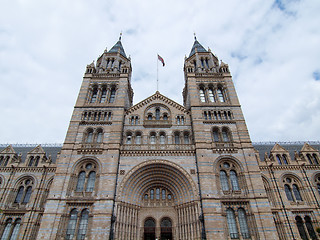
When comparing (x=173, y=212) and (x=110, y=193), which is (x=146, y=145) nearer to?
(x=110, y=193)

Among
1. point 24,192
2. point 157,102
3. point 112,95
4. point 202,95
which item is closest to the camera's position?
point 24,192

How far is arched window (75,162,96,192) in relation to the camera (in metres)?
19.8

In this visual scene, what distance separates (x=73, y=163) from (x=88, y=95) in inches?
375

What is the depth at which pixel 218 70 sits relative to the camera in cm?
2864

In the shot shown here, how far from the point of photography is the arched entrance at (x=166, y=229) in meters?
20.0

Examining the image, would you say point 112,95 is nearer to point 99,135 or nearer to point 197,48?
point 99,135

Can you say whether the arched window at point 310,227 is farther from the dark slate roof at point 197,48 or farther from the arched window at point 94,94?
the arched window at point 94,94

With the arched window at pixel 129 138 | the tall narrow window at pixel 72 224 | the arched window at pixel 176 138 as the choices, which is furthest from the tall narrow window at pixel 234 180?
the tall narrow window at pixel 72 224

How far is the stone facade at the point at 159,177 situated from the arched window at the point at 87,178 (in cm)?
10

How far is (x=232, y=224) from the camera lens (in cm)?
1794

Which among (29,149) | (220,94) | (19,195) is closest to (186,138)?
(220,94)

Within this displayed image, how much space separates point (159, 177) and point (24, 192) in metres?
16.6

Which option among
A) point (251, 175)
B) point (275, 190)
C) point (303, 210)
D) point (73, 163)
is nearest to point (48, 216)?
point (73, 163)

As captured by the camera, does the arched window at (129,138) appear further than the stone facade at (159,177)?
Yes
